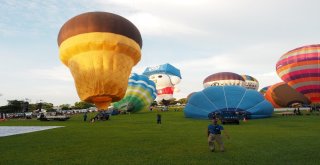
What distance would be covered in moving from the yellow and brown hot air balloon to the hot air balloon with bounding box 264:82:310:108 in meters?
32.3

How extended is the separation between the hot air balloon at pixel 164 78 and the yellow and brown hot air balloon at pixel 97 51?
66148 mm

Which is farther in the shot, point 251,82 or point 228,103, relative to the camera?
point 251,82

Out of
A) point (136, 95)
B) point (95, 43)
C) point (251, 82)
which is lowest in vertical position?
point (136, 95)

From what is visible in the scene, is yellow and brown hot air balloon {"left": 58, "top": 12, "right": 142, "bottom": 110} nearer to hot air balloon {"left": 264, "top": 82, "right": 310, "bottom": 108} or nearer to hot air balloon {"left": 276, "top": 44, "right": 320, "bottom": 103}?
hot air balloon {"left": 276, "top": 44, "right": 320, "bottom": 103}

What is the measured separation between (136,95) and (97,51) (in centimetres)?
1864

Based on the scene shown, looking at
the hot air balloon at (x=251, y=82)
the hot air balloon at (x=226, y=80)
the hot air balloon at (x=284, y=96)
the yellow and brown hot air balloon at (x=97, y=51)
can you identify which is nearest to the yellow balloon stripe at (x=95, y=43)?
the yellow and brown hot air balloon at (x=97, y=51)

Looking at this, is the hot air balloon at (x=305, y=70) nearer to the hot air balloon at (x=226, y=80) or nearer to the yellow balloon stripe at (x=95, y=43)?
the yellow balloon stripe at (x=95, y=43)

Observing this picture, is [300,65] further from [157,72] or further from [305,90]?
[157,72]

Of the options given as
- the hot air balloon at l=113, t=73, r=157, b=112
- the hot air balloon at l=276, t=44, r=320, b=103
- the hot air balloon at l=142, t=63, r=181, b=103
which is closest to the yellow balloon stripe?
the hot air balloon at l=113, t=73, r=157, b=112

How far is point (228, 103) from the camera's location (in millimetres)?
27406

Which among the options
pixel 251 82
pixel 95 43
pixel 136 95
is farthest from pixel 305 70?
pixel 251 82

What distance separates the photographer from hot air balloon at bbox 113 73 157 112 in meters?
43.7

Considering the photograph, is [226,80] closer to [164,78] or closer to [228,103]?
[228,103]

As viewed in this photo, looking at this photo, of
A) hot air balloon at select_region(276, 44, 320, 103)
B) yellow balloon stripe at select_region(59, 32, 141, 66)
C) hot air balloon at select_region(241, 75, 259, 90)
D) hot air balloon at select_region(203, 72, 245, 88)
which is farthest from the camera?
hot air balloon at select_region(241, 75, 259, 90)
